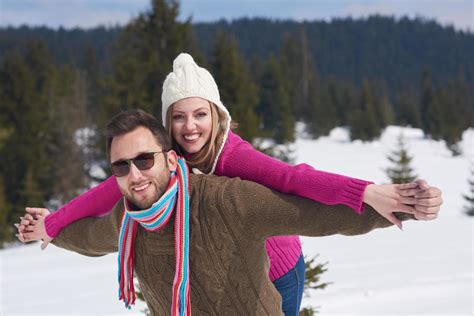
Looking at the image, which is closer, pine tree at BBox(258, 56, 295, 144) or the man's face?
the man's face

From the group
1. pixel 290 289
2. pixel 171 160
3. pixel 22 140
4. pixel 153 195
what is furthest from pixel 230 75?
pixel 153 195

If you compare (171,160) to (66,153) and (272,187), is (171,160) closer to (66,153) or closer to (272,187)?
(272,187)

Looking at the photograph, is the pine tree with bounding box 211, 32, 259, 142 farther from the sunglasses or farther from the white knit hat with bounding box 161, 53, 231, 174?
the sunglasses

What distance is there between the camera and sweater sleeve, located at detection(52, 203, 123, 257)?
8.31 ft

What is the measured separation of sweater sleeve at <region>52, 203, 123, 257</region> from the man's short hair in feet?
1.32

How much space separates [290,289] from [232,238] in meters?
0.84

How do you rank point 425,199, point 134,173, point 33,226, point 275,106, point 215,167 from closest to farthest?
point 425,199, point 134,173, point 215,167, point 33,226, point 275,106

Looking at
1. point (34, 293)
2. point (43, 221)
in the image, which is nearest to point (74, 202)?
point (43, 221)

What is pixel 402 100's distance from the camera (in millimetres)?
54188

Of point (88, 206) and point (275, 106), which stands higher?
point (275, 106)

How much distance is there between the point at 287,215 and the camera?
2119 millimetres

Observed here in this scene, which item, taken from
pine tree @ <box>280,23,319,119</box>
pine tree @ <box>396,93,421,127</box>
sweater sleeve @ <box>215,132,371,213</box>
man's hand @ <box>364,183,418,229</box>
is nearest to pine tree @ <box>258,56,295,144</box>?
pine tree @ <box>280,23,319,119</box>

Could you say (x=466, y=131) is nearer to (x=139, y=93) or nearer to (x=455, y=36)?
(x=139, y=93)

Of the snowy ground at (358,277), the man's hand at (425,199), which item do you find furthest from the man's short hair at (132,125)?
the snowy ground at (358,277)
